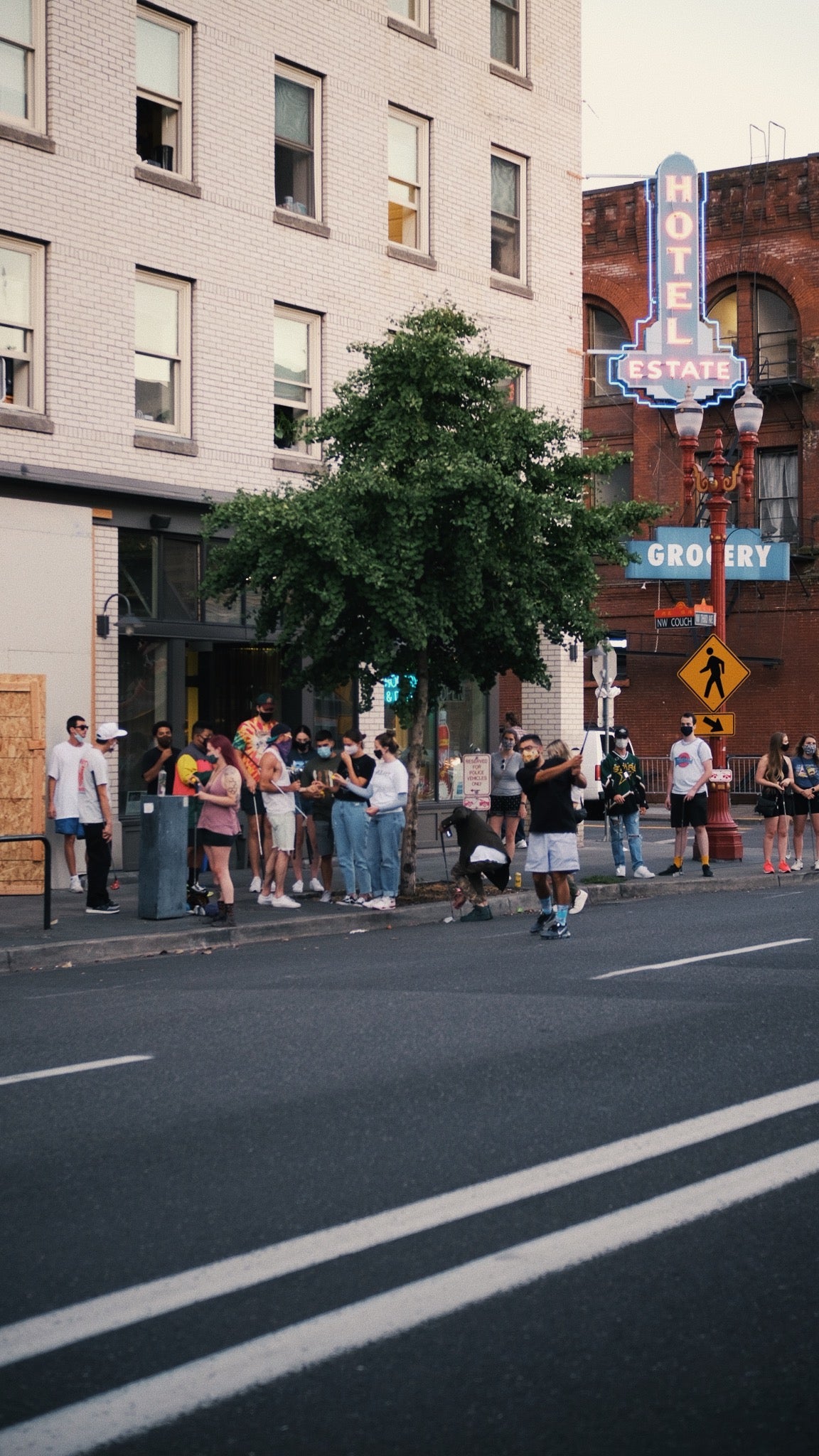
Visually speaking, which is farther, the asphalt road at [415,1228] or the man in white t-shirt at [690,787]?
the man in white t-shirt at [690,787]

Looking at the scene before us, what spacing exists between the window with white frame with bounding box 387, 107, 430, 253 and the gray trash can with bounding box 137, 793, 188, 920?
11408mm

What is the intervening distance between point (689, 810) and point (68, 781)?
784 cm

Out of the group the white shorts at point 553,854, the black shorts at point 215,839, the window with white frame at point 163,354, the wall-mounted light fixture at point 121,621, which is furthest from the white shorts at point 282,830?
the window with white frame at point 163,354

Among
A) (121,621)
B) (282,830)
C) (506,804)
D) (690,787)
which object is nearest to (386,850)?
(282,830)

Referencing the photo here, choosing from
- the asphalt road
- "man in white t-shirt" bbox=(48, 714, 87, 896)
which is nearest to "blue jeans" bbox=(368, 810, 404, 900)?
"man in white t-shirt" bbox=(48, 714, 87, 896)

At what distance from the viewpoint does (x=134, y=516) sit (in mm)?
20359

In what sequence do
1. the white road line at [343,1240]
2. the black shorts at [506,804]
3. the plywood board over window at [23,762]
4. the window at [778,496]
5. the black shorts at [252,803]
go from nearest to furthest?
the white road line at [343,1240] → the plywood board over window at [23,762] → the black shorts at [252,803] → the black shorts at [506,804] → the window at [778,496]

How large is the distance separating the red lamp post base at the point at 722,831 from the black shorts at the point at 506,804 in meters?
3.00

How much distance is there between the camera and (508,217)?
2602cm

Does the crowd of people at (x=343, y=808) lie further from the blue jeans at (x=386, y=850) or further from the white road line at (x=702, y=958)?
the white road line at (x=702, y=958)

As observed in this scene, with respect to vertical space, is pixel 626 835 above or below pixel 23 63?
below

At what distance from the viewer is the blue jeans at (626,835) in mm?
20453

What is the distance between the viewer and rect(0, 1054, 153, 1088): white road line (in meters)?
8.07

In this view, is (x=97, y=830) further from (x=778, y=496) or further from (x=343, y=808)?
(x=778, y=496)
